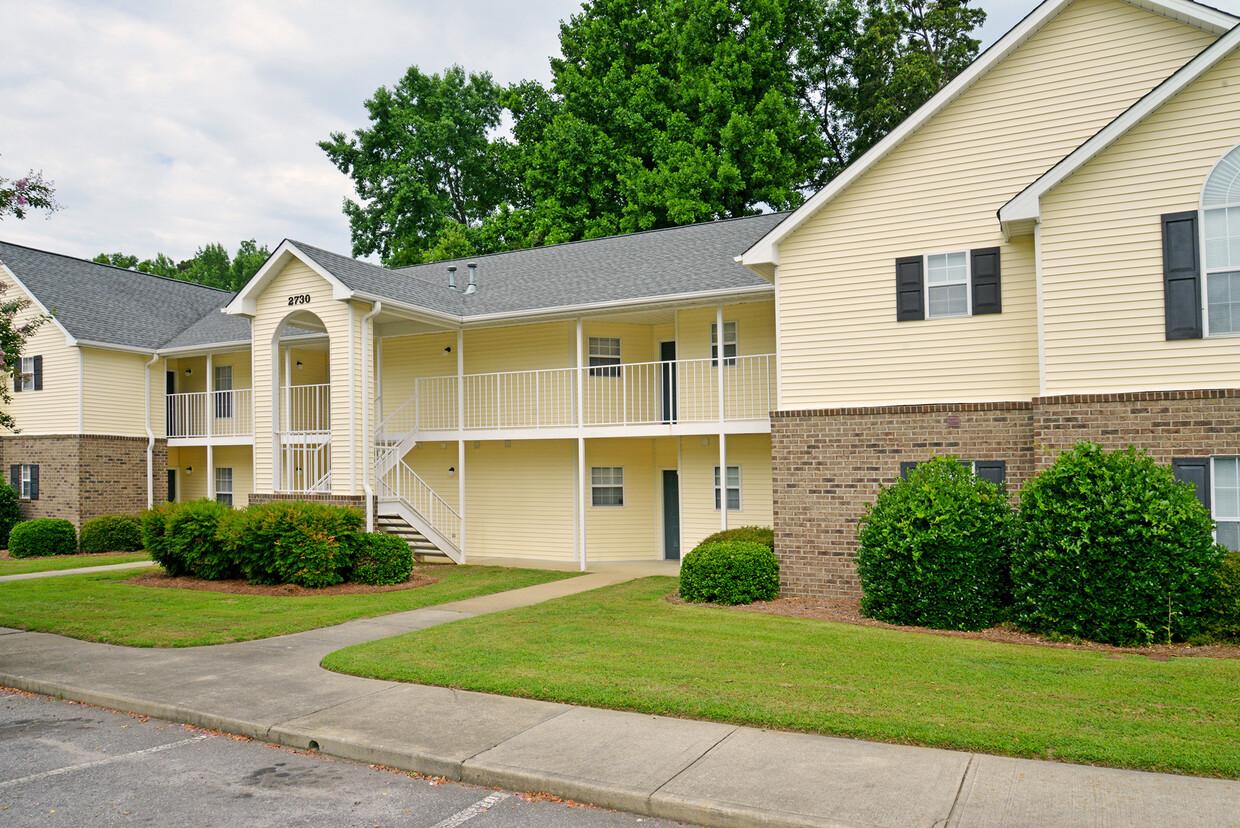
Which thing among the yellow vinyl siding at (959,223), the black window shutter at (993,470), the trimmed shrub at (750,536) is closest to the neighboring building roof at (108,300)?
the trimmed shrub at (750,536)

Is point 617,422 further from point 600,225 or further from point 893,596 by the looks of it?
point 600,225

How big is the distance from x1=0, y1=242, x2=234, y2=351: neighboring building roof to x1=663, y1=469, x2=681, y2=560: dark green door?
12.4 m

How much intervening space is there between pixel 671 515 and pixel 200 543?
9.88 m

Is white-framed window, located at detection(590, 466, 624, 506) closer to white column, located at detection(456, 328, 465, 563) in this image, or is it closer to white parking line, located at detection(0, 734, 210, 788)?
white column, located at detection(456, 328, 465, 563)

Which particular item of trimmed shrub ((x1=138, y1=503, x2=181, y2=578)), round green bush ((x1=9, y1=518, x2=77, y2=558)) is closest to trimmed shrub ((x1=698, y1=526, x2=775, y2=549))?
trimmed shrub ((x1=138, y1=503, x2=181, y2=578))

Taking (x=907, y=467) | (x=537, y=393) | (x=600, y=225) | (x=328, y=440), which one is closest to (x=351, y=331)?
(x=328, y=440)

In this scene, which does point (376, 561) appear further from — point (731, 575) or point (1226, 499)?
point (1226, 499)

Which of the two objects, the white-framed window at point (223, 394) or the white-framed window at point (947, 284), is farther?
the white-framed window at point (223, 394)

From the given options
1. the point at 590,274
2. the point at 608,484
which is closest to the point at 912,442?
the point at 608,484

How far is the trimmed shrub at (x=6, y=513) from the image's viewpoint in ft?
78.2

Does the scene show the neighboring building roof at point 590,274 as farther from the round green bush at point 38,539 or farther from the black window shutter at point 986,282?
the round green bush at point 38,539

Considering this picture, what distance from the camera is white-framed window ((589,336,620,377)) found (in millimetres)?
20312

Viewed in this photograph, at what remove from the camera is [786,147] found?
33.3 meters

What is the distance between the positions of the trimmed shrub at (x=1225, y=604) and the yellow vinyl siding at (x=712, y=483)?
28.7ft
